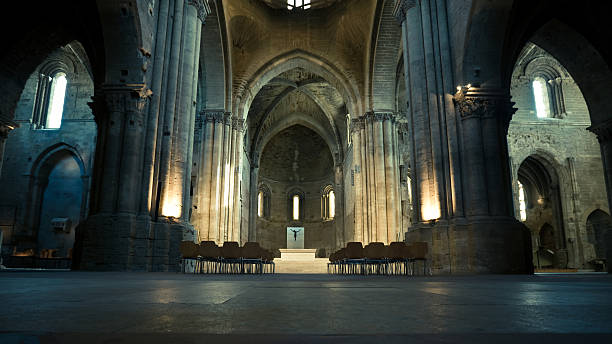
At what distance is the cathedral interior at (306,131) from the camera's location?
33.7 ft

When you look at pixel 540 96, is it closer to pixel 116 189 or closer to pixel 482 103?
pixel 482 103

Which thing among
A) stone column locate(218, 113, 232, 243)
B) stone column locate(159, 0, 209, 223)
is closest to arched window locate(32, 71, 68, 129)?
stone column locate(218, 113, 232, 243)

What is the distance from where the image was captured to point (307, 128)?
37969 mm

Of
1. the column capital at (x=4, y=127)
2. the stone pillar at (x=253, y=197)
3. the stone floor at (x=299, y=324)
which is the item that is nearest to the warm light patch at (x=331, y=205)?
the stone pillar at (x=253, y=197)

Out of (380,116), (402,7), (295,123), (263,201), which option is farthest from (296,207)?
(402,7)

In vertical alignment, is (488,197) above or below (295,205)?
below

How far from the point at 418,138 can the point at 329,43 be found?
13519 mm

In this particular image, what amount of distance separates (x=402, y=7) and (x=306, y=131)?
25.2 metres

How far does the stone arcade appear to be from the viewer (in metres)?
10.3

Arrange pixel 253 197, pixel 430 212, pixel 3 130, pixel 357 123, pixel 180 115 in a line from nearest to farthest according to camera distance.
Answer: pixel 430 212, pixel 180 115, pixel 3 130, pixel 357 123, pixel 253 197

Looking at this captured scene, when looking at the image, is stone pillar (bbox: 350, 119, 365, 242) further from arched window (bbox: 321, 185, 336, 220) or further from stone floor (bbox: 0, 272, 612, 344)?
stone floor (bbox: 0, 272, 612, 344)

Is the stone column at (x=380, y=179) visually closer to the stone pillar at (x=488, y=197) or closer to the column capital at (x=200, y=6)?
the stone pillar at (x=488, y=197)

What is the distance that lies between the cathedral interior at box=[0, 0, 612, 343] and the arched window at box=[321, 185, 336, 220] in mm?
232

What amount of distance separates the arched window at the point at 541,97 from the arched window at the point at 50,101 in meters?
25.9
